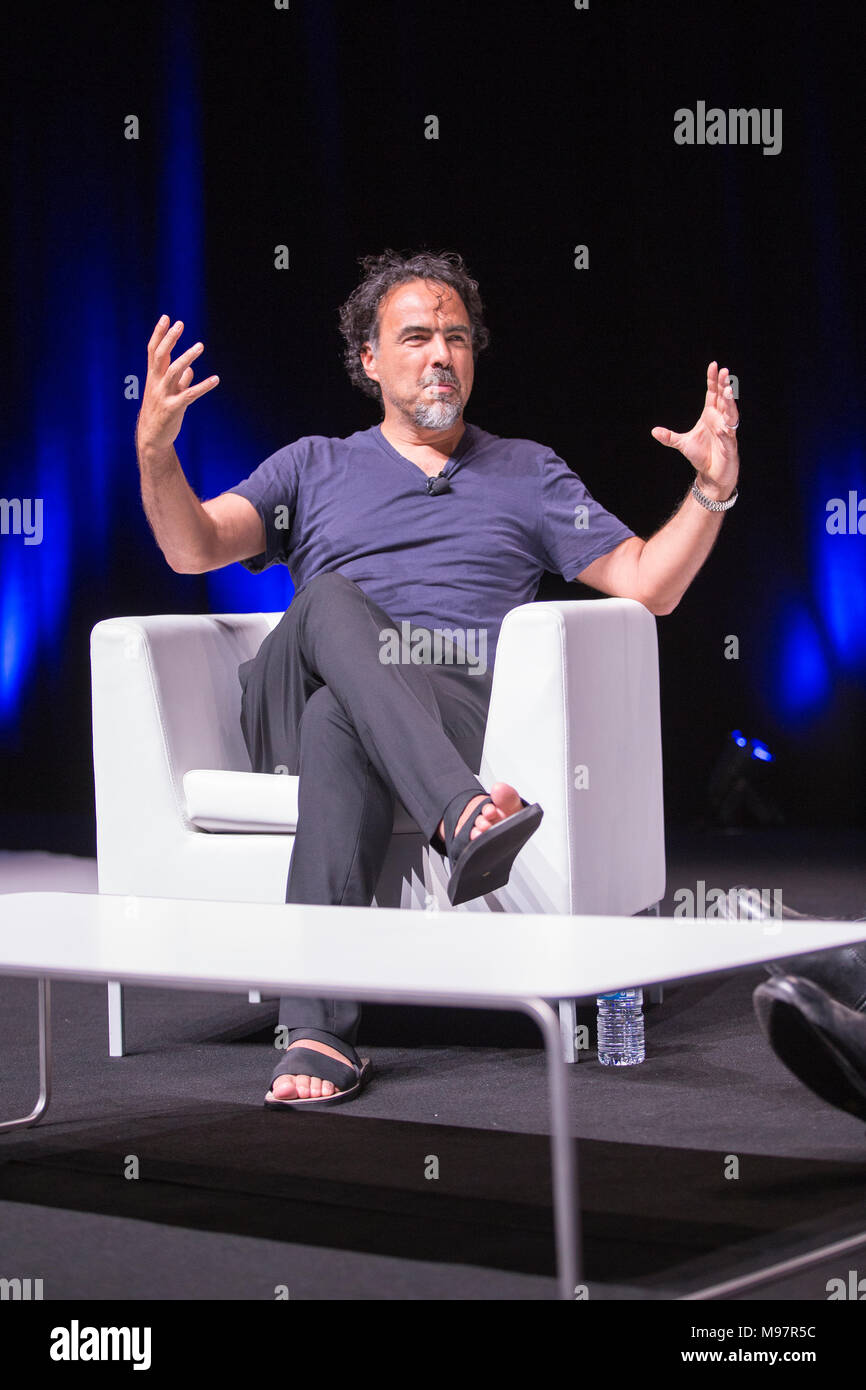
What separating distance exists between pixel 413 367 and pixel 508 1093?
50.2 inches

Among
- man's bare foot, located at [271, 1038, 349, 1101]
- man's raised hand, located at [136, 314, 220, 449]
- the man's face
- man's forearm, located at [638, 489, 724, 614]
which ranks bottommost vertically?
man's bare foot, located at [271, 1038, 349, 1101]

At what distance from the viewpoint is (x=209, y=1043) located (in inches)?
102

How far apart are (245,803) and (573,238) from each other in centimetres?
312

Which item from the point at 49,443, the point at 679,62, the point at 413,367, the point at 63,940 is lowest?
the point at 63,940

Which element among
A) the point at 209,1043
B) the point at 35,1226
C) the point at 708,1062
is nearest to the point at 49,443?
the point at 209,1043

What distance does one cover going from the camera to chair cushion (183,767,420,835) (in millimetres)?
2408

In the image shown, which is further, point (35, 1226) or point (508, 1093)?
point (508, 1093)

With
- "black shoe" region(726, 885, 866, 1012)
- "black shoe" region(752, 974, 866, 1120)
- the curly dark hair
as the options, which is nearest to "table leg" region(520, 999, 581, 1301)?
"black shoe" region(752, 974, 866, 1120)

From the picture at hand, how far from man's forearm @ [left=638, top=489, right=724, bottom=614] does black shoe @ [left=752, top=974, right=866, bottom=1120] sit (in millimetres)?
1192

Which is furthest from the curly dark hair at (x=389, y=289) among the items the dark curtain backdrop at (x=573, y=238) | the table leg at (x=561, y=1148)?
the dark curtain backdrop at (x=573, y=238)

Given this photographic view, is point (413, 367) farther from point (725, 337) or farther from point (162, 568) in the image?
point (162, 568)

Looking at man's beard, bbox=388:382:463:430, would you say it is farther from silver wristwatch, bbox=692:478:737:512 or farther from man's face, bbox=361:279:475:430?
silver wristwatch, bbox=692:478:737:512

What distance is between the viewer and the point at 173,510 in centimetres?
261

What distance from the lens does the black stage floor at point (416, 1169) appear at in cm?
146
